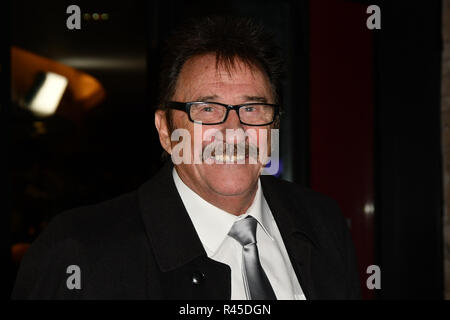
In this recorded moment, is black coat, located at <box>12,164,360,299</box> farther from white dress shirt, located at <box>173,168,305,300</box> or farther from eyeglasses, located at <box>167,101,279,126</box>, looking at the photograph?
eyeglasses, located at <box>167,101,279,126</box>

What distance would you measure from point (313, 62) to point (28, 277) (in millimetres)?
2305

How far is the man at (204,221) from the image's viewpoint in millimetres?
1087

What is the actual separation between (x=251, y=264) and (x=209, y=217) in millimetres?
173

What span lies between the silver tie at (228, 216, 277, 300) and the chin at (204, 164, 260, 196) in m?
0.10

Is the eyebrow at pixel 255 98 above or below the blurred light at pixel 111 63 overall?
below

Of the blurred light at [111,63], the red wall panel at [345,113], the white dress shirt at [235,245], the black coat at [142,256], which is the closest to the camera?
the black coat at [142,256]

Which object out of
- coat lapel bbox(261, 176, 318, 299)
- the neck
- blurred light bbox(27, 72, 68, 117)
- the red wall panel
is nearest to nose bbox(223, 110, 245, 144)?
the neck

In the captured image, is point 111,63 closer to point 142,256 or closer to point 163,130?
point 163,130

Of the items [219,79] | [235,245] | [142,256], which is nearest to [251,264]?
[235,245]

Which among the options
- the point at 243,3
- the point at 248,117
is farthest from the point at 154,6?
the point at 248,117

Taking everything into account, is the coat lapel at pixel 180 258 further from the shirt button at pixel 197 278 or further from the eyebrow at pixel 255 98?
the eyebrow at pixel 255 98

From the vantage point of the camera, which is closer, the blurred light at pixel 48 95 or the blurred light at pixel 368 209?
the blurred light at pixel 48 95

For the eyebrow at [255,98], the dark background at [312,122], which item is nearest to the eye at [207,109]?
the eyebrow at [255,98]

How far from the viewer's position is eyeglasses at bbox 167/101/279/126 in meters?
1.21
